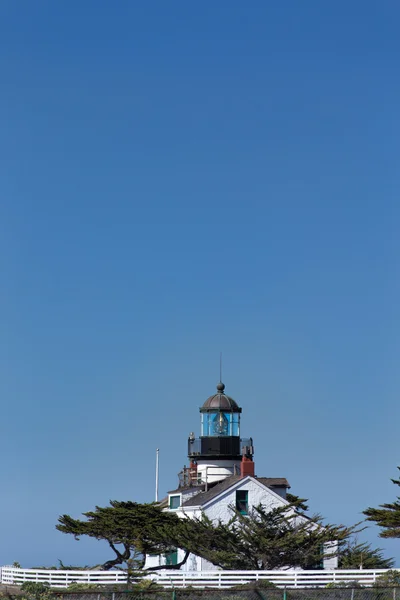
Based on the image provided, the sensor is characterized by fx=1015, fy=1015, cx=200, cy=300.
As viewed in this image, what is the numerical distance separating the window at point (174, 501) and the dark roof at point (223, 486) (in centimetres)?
88

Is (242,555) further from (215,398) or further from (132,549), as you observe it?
(215,398)

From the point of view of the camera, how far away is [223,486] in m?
56.6

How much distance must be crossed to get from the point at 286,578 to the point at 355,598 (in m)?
10.3

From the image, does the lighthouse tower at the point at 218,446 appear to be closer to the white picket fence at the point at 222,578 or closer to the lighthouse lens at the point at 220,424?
the lighthouse lens at the point at 220,424

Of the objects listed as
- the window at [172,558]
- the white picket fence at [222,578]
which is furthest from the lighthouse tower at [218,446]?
the white picket fence at [222,578]

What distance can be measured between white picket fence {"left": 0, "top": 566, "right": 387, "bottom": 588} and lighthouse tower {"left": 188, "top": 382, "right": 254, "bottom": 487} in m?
14.6

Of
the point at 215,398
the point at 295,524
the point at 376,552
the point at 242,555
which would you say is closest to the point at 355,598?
the point at 242,555

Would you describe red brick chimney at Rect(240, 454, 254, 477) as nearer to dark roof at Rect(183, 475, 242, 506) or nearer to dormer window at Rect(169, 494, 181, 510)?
dark roof at Rect(183, 475, 242, 506)

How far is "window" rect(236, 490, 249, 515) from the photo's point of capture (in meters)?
55.7

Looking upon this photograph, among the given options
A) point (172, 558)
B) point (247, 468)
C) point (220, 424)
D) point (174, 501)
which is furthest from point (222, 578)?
point (220, 424)

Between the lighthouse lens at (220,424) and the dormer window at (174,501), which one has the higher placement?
the lighthouse lens at (220,424)

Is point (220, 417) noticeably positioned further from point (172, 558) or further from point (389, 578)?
point (389, 578)

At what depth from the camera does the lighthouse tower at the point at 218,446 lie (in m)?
61.1

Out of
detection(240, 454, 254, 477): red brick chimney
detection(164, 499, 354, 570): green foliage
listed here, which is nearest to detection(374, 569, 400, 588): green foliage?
detection(164, 499, 354, 570): green foliage
